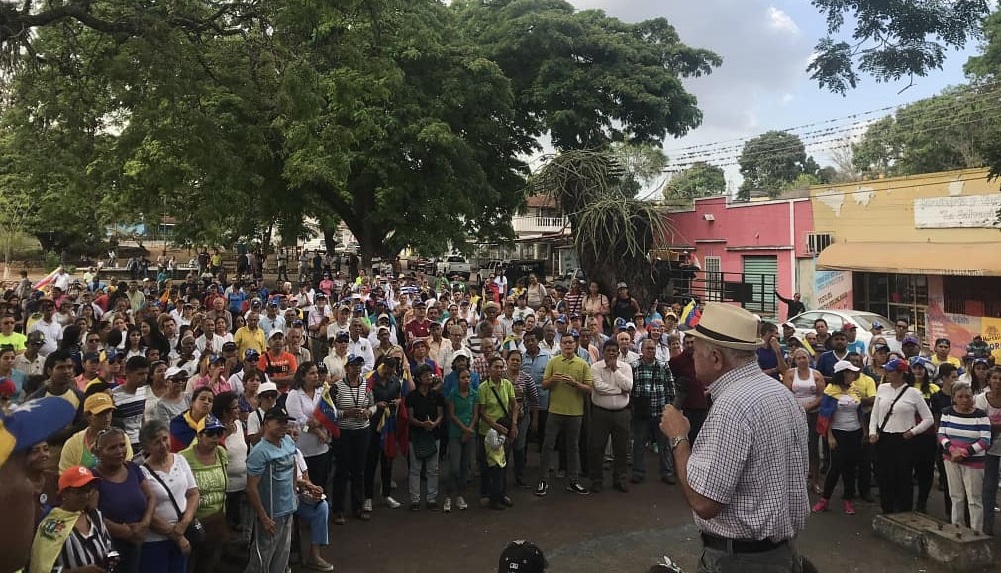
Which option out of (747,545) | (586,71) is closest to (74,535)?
(747,545)

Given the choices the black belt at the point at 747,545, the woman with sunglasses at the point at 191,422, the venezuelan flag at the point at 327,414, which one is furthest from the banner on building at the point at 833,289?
the black belt at the point at 747,545

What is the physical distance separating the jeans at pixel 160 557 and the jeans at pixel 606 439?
15.0 feet

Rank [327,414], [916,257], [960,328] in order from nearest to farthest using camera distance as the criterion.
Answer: [327,414], [960,328], [916,257]

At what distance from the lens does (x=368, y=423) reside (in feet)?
21.7

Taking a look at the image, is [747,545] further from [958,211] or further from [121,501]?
[958,211]

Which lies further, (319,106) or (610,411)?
(319,106)

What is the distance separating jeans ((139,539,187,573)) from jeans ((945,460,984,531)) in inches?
258

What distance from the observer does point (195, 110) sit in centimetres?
1058

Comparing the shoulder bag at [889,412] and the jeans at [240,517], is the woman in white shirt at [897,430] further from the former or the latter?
the jeans at [240,517]

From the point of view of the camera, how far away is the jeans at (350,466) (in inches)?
259

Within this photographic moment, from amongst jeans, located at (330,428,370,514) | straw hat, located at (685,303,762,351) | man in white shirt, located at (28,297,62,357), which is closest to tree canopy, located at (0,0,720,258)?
man in white shirt, located at (28,297,62,357)

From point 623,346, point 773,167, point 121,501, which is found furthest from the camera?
Answer: point 773,167

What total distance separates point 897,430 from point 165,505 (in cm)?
644

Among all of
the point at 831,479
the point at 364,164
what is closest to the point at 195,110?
the point at 831,479
